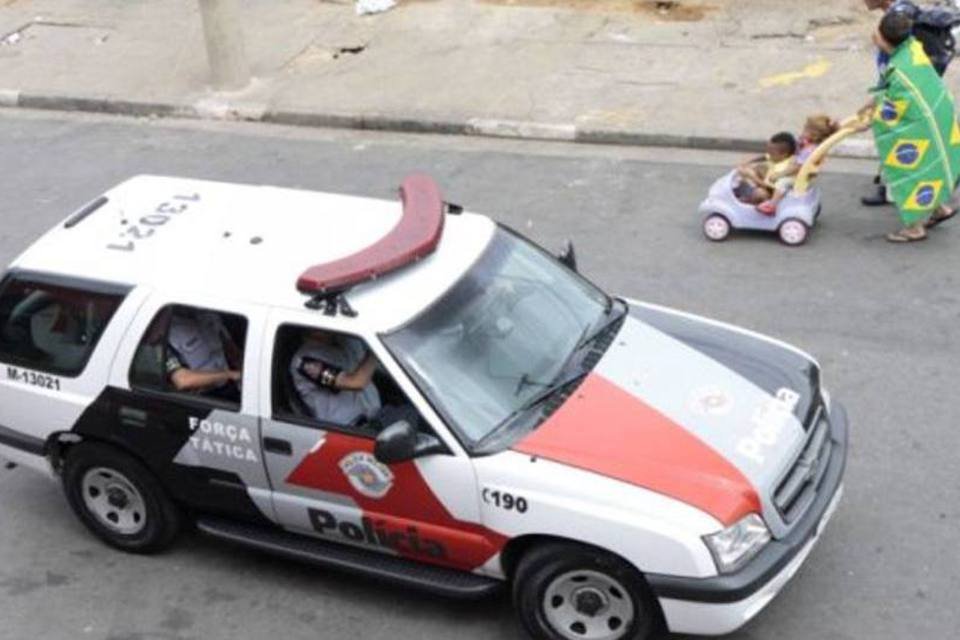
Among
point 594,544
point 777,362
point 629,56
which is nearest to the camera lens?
point 594,544

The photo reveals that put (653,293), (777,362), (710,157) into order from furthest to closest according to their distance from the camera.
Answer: (710,157) < (653,293) < (777,362)

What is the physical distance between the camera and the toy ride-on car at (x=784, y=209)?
9583 mm

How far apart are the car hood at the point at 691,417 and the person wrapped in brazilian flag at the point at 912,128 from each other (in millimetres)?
3240

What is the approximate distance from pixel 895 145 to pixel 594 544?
4981 mm

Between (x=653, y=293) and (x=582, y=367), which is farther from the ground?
(x=582, y=367)

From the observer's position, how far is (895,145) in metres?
9.48

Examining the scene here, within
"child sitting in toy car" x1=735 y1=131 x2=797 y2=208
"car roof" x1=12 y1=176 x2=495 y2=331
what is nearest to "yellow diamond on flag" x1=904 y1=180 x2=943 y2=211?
"child sitting in toy car" x1=735 y1=131 x2=797 y2=208

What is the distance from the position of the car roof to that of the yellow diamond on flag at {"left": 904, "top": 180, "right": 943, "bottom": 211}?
396 centimetres

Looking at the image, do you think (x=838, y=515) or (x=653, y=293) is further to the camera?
(x=653, y=293)

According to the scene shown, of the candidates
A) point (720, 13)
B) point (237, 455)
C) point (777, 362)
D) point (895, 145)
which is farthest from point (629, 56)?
point (237, 455)

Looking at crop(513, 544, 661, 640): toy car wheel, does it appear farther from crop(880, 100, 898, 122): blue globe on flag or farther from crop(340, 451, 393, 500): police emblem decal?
crop(880, 100, 898, 122): blue globe on flag

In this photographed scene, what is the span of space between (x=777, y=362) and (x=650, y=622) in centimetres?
154

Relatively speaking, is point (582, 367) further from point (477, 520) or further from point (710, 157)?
point (710, 157)

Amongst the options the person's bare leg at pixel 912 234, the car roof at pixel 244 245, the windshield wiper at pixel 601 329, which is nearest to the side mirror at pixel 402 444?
the car roof at pixel 244 245
